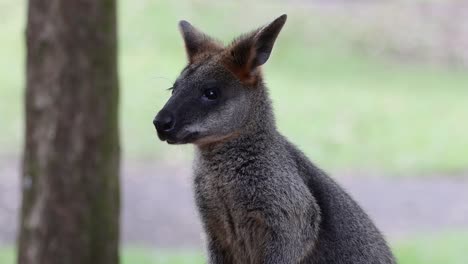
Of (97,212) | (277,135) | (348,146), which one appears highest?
(348,146)

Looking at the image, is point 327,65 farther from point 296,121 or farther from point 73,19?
point 73,19

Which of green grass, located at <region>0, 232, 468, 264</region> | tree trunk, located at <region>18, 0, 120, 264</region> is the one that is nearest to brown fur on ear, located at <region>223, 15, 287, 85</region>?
tree trunk, located at <region>18, 0, 120, 264</region>

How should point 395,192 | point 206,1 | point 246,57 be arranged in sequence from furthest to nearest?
point 206,1
point 395,192
point 246,57

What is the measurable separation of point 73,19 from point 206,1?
45.0 feet

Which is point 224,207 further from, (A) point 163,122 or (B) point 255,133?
(A) point 163,122

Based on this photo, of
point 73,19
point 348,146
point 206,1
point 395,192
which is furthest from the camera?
point 206,1

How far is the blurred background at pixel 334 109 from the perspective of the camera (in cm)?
1296

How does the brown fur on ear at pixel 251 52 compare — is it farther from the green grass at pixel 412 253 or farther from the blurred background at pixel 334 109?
the green grass at pixel 412 253

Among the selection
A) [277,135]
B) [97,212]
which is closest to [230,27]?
[97,212]

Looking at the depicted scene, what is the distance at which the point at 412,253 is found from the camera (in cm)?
1088

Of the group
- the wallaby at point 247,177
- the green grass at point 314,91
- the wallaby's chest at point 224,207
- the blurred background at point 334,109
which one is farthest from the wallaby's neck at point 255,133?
the green grass at point 314,91

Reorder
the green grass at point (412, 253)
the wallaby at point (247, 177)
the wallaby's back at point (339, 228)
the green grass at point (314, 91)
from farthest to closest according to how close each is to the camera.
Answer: the green grass at point (314, 91) < the green grass at point (412, 253) < the wallaby's back at point (339, 228) < the wallaby at point (247, 177)

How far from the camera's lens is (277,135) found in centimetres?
447

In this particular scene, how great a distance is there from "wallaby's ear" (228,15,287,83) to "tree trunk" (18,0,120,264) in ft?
9.55
